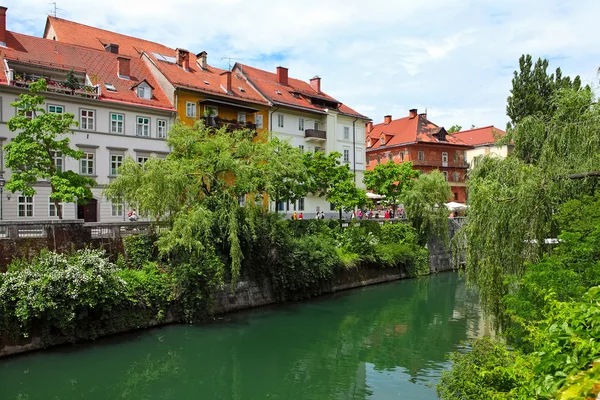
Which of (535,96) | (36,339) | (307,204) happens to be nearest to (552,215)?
(36,339)

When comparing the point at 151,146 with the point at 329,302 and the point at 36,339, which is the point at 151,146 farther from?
the point at 36,339

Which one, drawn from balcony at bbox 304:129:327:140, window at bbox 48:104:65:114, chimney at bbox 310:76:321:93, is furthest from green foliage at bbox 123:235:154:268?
chimney at bbox 310:76:321:93

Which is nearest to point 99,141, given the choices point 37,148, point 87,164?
point 87,164

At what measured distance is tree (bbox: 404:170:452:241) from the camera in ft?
110

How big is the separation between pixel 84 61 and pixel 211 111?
8077mm

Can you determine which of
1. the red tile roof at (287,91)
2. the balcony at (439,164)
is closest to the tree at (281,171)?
the red tile roof at (287,91)

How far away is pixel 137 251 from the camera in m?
19.4

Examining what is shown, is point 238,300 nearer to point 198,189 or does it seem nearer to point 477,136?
point 198,189

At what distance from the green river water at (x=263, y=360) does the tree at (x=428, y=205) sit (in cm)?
1164

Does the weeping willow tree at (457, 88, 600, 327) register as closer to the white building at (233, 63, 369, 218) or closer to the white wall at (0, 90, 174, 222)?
the white wall at (0, 90, 174, 222)

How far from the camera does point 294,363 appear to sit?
15672 millimetres

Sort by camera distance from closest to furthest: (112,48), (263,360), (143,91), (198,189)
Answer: (263,360), (198,189), (143,91), (112,48)

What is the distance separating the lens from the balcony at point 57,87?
84.1ft

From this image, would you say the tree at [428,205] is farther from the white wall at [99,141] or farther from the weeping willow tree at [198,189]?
the white wall at [99,141]
